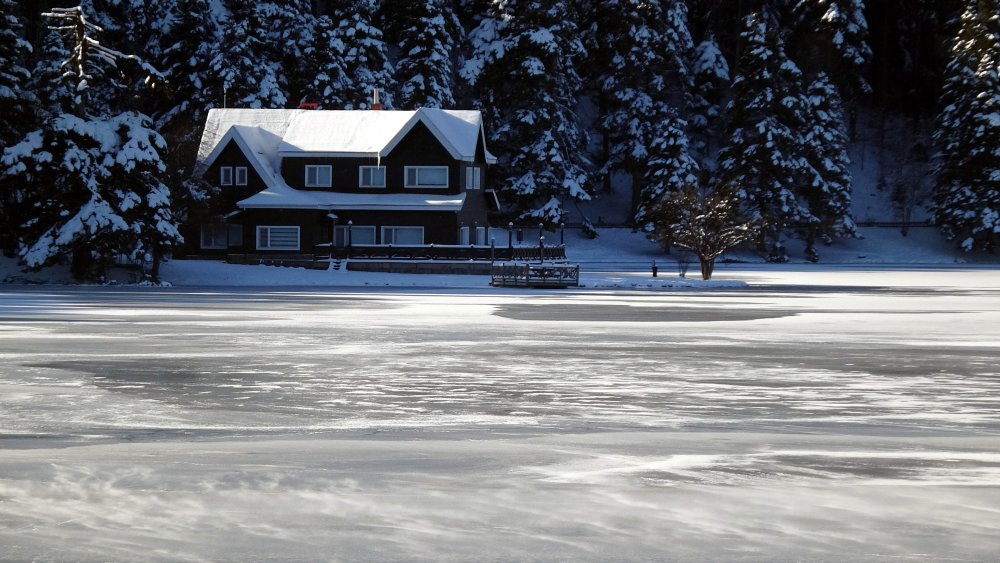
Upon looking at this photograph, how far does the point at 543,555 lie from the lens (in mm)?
7207

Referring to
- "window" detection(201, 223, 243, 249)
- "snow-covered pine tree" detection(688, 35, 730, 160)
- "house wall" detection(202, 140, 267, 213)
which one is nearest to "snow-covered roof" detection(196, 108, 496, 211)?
"house wall" detection(202, 140, 267, 213)

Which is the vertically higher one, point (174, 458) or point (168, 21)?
point (168, 21)

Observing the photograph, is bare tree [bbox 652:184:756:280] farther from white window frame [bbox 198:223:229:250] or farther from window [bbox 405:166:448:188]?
white window frame [bbox 198:223:229:250]

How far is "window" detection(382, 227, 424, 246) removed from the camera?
2435 inches

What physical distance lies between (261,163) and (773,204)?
32951mm

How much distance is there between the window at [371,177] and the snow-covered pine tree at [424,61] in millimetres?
17497

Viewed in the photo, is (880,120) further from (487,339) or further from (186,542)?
(186,542)

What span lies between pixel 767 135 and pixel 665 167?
6722 millimetres

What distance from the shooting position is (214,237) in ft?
211

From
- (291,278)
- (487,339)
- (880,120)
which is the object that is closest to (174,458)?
(487,339)

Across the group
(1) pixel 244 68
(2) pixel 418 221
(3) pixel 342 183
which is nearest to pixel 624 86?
(1) pixel 244 68

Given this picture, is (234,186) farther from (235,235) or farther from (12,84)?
(12,84)

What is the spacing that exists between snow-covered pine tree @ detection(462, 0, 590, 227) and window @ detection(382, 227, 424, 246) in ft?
54.5

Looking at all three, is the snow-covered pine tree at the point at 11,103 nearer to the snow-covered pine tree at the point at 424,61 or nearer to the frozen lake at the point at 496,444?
the frozen lake at the point at 496,444
